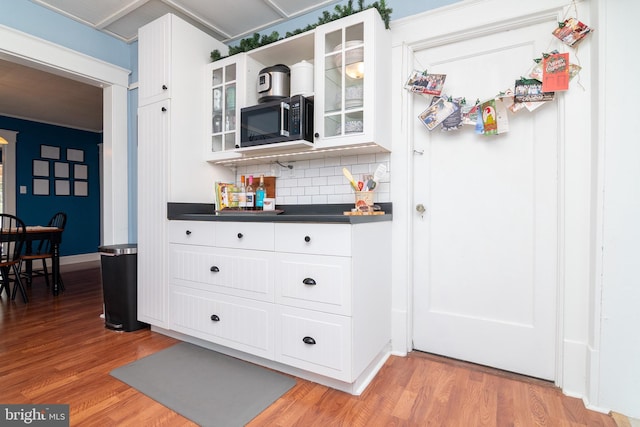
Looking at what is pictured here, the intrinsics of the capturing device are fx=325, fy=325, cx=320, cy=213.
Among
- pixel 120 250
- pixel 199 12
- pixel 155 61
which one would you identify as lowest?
pixel 120 250

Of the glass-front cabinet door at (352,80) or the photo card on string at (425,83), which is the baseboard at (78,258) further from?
the photo card on string at (425,83)

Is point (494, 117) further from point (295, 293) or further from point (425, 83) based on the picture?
point (295, 293)

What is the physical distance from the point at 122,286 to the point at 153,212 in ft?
2.15

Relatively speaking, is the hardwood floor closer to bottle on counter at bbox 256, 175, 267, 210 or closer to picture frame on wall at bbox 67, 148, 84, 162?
bottle on counter at bbox 256, 175, 267, 210

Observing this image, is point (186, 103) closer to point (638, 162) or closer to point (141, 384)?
point (141, 384)

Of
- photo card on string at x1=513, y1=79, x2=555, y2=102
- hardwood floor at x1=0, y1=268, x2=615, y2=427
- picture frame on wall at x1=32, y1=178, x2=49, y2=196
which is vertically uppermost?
photo card on string at x1=513, y1=79, x2=555, y2=102

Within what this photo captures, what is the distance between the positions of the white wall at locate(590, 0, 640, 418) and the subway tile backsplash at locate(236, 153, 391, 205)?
1126 millimetres

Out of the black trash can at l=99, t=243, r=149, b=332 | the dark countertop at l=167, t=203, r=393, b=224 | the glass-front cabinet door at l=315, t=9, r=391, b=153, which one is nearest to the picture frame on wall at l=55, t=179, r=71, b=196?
the black trash can at l=99, t=243, r=149, b=332

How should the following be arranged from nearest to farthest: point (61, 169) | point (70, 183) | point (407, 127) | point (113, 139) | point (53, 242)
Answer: point (407, 127), point (113, 139), point (53, 242), point (61, 169), point (70, 183)

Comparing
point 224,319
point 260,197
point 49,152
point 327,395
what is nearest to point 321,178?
point 260,197

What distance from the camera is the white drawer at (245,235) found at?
1898mm

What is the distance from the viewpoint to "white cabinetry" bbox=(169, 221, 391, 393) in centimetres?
166

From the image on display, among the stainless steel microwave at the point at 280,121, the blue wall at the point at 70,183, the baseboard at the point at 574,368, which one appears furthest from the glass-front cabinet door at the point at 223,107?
the blue wall at the point at 70,183

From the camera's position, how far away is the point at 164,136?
7.97ft
